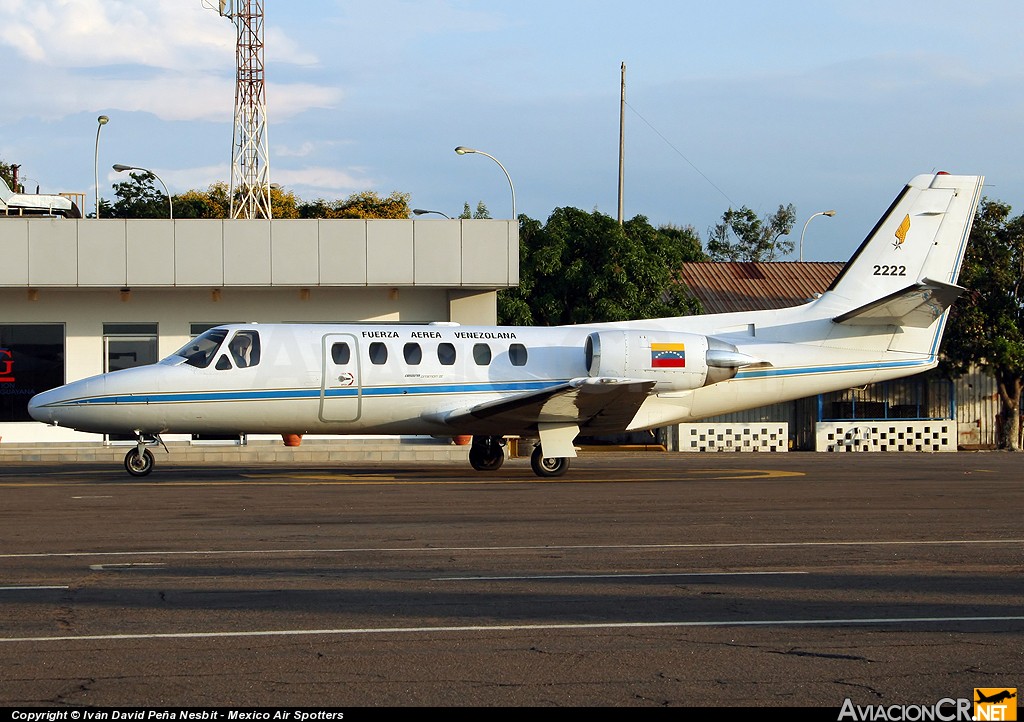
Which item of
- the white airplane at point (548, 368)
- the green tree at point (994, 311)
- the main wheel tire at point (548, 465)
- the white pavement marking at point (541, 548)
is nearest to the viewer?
the white pavement marking at point (541, 548)

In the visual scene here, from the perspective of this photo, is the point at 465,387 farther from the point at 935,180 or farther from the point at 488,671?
the point at 488,671

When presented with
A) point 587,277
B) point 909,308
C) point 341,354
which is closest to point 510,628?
point 341,354

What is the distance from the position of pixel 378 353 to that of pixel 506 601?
42.5 ft

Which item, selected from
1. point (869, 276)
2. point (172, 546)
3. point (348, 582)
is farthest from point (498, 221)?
point (348, 582)

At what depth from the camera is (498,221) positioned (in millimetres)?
31688

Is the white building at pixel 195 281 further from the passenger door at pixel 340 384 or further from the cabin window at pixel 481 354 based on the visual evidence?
the passenger door at pixel 340 384

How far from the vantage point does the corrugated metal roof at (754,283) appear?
43.0 meters

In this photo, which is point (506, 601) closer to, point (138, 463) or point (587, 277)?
point (138, 463)

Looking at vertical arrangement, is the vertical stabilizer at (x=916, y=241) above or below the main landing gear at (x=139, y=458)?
above

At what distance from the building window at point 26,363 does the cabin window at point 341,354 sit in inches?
569

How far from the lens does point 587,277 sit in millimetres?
39750

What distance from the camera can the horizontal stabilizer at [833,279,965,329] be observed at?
69.4ft

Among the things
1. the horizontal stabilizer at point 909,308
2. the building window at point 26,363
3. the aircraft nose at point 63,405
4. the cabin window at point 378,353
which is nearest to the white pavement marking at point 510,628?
the aircraft nose at point 63,405

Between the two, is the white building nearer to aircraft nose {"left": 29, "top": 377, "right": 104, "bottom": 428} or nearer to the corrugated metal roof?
aircraft nose {"left": 29, "top": 377, "right": 104, "bottom": 428}
